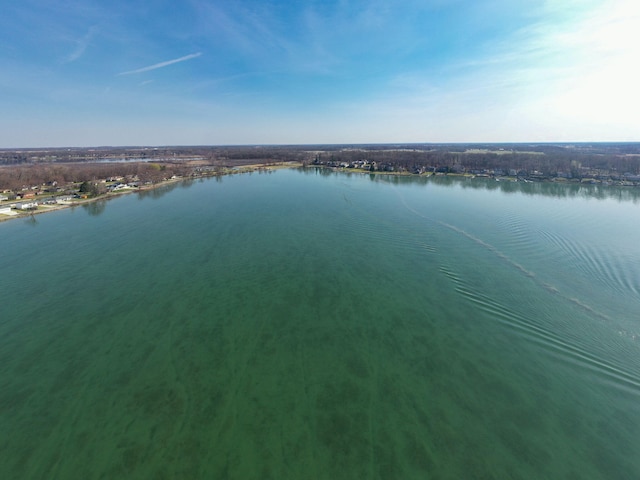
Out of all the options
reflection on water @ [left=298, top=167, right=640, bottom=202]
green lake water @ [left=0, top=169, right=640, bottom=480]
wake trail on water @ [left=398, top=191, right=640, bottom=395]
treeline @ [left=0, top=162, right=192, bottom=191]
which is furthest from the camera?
treeline @ [left=0, top=162, right=192, bottom=191]

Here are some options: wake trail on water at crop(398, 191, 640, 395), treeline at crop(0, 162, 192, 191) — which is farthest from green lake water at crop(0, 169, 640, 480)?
treeline at crop(0, 162, 192, 191)

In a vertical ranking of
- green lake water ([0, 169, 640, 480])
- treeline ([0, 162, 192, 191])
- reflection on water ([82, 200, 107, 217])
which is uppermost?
treeline ([0, 162, 192, 191])

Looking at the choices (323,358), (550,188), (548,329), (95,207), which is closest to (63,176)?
(95,207)

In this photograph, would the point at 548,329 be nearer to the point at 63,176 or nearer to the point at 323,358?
the point at 323,358

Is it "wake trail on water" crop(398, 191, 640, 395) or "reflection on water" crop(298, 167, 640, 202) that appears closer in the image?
"wake trail on water" crop(398, 191, 640, 395)

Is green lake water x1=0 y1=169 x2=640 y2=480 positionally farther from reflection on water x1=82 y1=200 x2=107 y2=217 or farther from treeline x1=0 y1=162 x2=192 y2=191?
treeline x1=0 y1=162 x2=192 y2=191

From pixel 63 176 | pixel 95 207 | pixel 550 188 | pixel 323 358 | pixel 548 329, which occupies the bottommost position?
pixel 323 358
